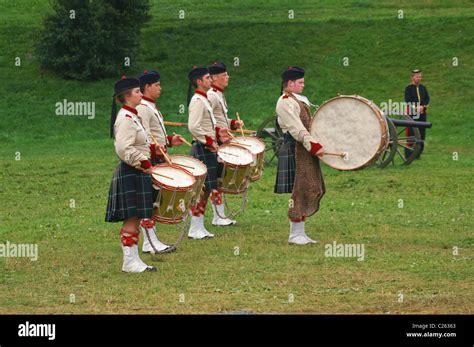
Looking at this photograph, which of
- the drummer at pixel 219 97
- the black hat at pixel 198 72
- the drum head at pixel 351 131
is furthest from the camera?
the drummer at pixel 219 97

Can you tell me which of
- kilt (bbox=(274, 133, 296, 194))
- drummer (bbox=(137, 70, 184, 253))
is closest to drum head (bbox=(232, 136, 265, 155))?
kilt (bbox=(274, 133, 296, 194))

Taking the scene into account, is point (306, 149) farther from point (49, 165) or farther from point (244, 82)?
point (244, 82)

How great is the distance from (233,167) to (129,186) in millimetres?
2724

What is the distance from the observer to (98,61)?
3281 centimetres

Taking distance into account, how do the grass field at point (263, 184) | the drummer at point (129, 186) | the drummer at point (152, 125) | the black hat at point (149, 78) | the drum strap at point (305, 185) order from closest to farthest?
the grass field at point (263, 184), the drummer at point (129, 186), the drummer at point (152, 125), the black hat at point (149, 78), the drum strap at point (305, 185)

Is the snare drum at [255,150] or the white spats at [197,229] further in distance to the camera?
the snare drum at [255,150]

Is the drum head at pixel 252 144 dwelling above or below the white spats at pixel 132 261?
above

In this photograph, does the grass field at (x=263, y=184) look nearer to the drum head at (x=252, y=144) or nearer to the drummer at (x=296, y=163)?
the drummer at (x=296, y=163)

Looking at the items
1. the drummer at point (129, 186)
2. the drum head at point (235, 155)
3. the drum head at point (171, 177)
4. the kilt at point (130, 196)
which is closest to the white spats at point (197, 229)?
the drum head at point (235, 155)

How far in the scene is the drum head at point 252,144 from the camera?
1445 cm

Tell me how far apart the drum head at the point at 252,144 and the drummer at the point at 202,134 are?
482 mm

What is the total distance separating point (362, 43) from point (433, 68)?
278cm

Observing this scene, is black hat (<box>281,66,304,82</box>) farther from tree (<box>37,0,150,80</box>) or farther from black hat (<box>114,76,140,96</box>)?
tree (<box>37,0,150,80</box>)

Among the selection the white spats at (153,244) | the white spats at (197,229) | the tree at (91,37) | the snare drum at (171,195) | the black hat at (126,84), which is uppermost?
the black hat at (126,84)
